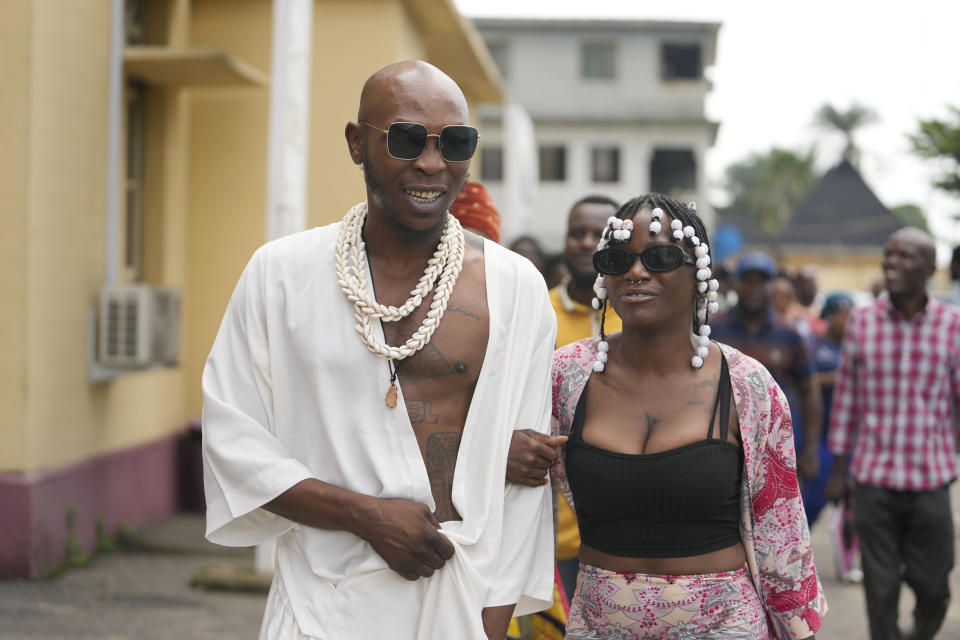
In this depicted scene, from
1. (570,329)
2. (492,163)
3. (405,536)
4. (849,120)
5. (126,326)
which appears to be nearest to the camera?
(405,536)

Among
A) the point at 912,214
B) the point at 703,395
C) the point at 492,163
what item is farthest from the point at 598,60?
the point at 912,214

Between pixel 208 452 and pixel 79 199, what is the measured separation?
204 inches

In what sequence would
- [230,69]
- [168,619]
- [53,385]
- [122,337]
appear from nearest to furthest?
[168,619], [53,385], [122,337], [230,69]

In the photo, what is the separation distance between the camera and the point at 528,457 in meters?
2.96

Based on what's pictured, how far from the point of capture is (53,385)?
23.7ft

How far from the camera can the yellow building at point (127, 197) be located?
692 cm

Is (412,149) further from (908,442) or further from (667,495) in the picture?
(908,442)

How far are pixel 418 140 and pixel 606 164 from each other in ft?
117

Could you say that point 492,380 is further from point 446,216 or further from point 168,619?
point 168,619

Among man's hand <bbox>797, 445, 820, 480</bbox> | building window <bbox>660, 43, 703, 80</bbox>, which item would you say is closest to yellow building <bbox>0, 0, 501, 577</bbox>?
man's hand <bbox>797, 445, 820, 480</bbox>

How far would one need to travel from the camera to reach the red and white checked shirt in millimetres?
5914

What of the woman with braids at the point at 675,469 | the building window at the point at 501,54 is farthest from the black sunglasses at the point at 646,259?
the building window at the point at 501,54

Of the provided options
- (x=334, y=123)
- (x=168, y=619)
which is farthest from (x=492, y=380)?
(x=334, y=123)

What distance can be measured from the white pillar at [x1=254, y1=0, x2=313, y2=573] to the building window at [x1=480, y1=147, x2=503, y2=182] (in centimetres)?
3067
